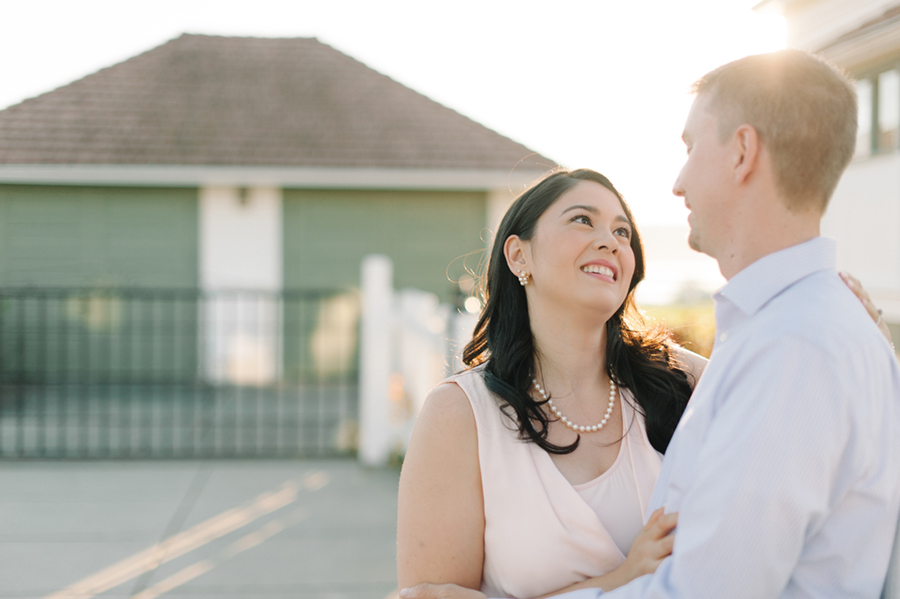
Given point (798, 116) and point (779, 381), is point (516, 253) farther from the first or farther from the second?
point (779, 381)

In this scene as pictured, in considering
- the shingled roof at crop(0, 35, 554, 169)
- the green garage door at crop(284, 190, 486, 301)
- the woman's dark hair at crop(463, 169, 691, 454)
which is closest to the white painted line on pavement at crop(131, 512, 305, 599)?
the woman's dark hair at crop(463, 169, 691, 454)

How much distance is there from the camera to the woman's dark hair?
1896 millimetres

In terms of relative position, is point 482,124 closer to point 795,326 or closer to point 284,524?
point 284,524

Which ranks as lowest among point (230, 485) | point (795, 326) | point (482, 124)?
point (230, 485)

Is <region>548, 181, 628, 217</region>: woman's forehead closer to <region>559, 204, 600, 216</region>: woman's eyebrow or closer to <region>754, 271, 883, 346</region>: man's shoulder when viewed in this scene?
<region>559, 204, 600, 216</region>: woman's eyebrow

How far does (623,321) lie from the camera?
229 cm

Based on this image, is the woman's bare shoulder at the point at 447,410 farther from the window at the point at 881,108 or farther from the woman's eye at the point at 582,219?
the window at the point at 881,108

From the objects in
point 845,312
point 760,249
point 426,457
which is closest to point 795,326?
point 845,312

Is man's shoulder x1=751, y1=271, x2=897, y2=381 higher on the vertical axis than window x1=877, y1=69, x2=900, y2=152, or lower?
lower

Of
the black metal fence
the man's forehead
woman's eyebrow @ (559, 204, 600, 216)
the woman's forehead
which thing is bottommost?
the black metal fence

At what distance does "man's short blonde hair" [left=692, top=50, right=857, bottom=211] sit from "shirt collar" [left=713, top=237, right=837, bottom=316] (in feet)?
0.27

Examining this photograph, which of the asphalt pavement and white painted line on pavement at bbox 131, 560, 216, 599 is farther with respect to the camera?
the asphalt pavement

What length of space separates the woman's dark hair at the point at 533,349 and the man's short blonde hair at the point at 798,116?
82cm

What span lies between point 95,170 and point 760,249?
36.7 ft
